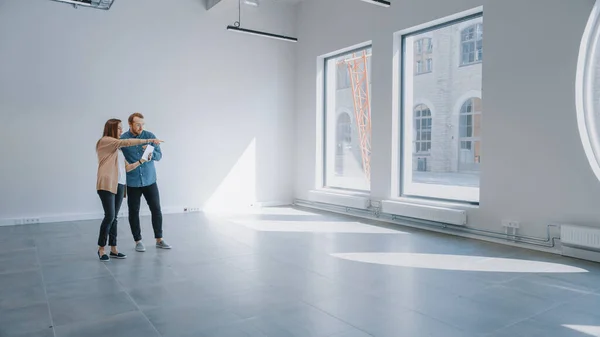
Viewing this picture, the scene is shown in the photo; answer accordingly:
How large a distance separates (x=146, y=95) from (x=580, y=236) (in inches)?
259

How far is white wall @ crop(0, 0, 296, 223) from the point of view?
6730 millimetres

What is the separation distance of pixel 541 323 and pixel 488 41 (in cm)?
375

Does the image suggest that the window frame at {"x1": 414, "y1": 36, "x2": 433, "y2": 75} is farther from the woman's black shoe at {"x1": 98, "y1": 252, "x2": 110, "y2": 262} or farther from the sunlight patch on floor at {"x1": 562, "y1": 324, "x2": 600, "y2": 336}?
the woman's black shoe at {"x1": 98, "y1": 252, "x2": 110, "y2": 262}

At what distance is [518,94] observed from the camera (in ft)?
17.4

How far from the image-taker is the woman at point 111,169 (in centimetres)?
441

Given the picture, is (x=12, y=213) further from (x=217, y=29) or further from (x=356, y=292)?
(x=356, y=292)

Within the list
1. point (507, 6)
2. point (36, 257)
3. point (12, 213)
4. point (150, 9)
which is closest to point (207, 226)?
point (36, 257)

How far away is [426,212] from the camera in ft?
20.7

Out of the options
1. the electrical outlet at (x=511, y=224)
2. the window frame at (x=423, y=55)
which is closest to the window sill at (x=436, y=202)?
the electrical outlet at (x=511, y=224)

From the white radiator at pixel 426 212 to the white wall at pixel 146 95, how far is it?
296cm

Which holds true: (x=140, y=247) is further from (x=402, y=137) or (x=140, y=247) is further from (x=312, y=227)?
(x=402, y=137)

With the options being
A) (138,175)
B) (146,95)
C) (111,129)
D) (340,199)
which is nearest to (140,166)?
(138,175)

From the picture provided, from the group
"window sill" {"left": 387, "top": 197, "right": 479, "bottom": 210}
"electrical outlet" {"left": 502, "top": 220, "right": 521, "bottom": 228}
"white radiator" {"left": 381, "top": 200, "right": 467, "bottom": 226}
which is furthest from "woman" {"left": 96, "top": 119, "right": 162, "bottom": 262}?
"electrical outlet" {"left": 502, "top": 220, "right": 521, "bottom": 228}

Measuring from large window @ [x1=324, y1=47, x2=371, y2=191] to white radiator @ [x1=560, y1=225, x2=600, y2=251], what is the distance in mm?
3653
